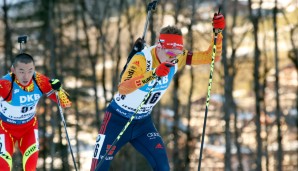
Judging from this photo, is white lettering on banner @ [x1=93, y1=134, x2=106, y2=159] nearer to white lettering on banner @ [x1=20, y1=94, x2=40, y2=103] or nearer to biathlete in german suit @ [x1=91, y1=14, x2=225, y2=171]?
biathlete in german suit @ [x1=91, y1=14, x2=225, y2=171]

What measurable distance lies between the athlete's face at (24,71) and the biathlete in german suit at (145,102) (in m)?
1.00

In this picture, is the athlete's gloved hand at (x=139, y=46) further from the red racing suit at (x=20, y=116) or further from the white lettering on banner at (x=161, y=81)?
the red racing suit at (x=20, y=116)

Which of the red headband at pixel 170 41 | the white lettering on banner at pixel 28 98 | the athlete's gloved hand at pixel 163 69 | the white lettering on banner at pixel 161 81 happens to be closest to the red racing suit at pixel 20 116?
the white lettering on banner at pixel 28 98

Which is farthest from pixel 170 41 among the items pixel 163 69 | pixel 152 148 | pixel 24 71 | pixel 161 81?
pixel 24 71

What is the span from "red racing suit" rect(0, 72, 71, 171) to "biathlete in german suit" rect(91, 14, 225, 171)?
77cm

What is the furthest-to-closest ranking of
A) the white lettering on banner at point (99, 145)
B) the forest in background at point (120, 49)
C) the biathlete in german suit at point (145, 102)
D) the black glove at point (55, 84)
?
the forest in background at point (120, 49) → the black glove at point (55, 84) → the white lettering on banner at point (99, 145) → the biathlete in german suit at point (145, 102)

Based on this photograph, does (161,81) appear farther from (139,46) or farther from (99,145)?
(99,145)

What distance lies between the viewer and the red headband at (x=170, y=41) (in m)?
7.96

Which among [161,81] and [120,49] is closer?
[161,81]

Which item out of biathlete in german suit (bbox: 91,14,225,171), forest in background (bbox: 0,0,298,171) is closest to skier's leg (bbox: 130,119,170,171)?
biathlete in german suit (bbox: 91,14,225,171)

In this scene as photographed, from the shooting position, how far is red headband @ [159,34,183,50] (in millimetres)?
7957

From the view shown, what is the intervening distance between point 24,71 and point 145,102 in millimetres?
1415

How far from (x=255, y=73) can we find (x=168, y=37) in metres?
16.7

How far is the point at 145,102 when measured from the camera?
808 cm
